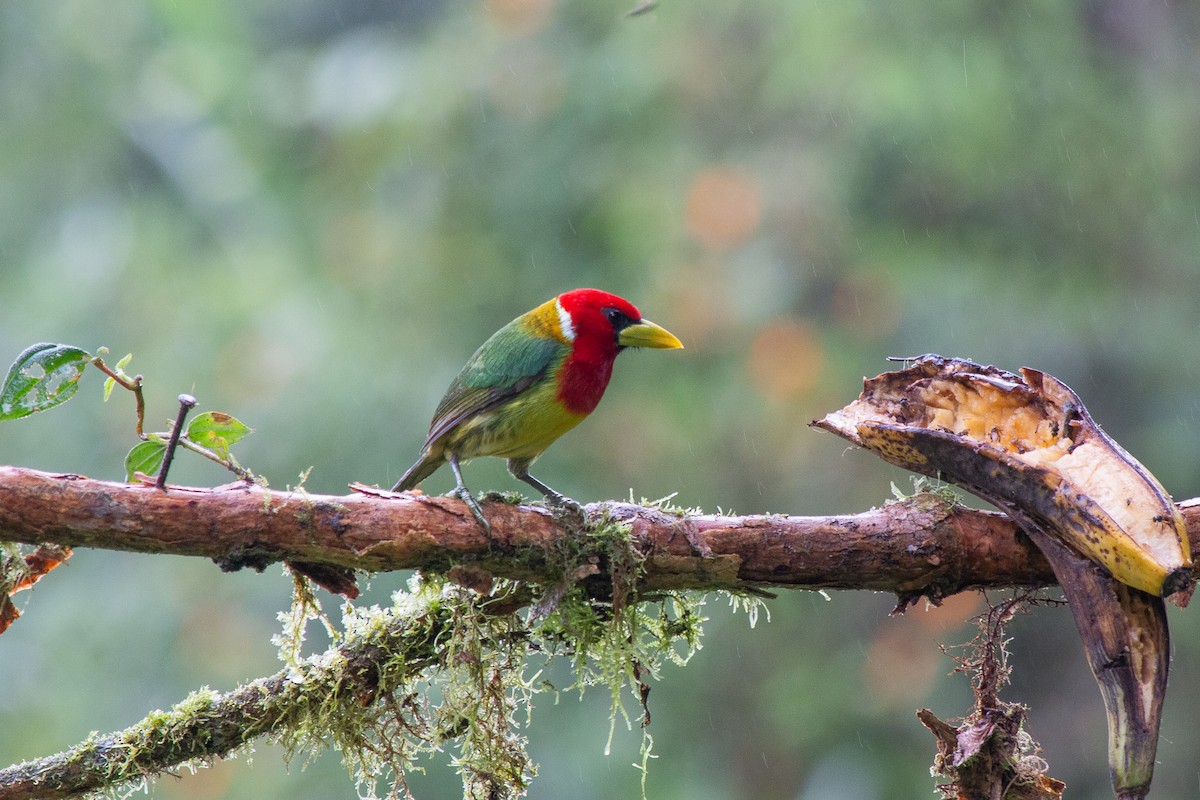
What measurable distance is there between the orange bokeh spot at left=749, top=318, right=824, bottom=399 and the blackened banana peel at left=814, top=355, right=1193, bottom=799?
351 centimetres

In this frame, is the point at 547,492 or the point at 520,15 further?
the point at 520,15

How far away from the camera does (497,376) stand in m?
3.48

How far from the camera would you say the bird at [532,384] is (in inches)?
135

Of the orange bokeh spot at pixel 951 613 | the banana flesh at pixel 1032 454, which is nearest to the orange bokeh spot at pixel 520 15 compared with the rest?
the orange bokeh spot at pixel 951 613

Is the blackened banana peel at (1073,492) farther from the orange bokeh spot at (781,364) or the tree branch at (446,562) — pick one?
the orange bokeh spot at (781,364)

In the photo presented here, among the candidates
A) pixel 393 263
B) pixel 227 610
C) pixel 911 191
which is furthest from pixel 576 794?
pixel 911 191

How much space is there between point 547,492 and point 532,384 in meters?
0.48

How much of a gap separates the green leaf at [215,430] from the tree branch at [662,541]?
0.22 metres

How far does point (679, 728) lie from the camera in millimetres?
6594

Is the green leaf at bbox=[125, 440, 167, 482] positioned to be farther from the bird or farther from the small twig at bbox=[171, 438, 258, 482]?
the bird

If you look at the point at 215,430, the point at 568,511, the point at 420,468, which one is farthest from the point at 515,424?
the point at 215,430

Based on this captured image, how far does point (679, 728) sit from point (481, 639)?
13.8 ft

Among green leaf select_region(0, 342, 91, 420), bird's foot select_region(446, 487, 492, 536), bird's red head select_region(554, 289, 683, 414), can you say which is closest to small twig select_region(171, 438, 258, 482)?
green leaf select_region(0, 342, 91, 420)

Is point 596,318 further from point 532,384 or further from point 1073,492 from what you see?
point 1073,492
